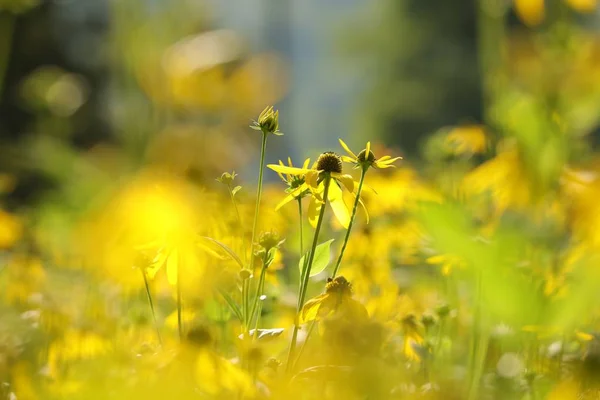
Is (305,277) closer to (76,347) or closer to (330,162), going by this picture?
(330,162)

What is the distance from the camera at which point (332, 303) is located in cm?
57

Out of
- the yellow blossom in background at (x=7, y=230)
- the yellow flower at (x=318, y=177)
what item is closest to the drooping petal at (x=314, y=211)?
the yellow flower at (x=318, y=177)

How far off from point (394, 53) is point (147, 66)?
10.2m

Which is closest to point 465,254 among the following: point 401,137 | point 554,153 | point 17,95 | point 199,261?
point 554,153

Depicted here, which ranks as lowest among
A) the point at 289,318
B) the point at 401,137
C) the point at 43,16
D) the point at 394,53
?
the point at 401,137

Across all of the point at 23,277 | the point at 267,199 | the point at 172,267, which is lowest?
the point at 23,277

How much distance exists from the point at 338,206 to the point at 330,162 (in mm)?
45

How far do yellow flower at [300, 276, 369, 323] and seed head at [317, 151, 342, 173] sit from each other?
94mm

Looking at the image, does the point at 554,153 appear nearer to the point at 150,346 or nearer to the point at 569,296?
the point at 569,296

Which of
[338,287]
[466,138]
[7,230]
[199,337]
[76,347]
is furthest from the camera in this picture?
[466,138]

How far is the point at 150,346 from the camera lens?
0.61 m

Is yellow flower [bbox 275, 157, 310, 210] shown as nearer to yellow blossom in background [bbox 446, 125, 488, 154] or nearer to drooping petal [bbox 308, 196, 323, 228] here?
drooping petal [bbox 308, 196, 323, 228]

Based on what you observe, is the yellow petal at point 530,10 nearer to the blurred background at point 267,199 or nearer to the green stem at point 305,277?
→ the blurred background at point 267,199

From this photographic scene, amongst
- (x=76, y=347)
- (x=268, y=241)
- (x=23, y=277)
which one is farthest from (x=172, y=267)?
(x=23, y=277)
